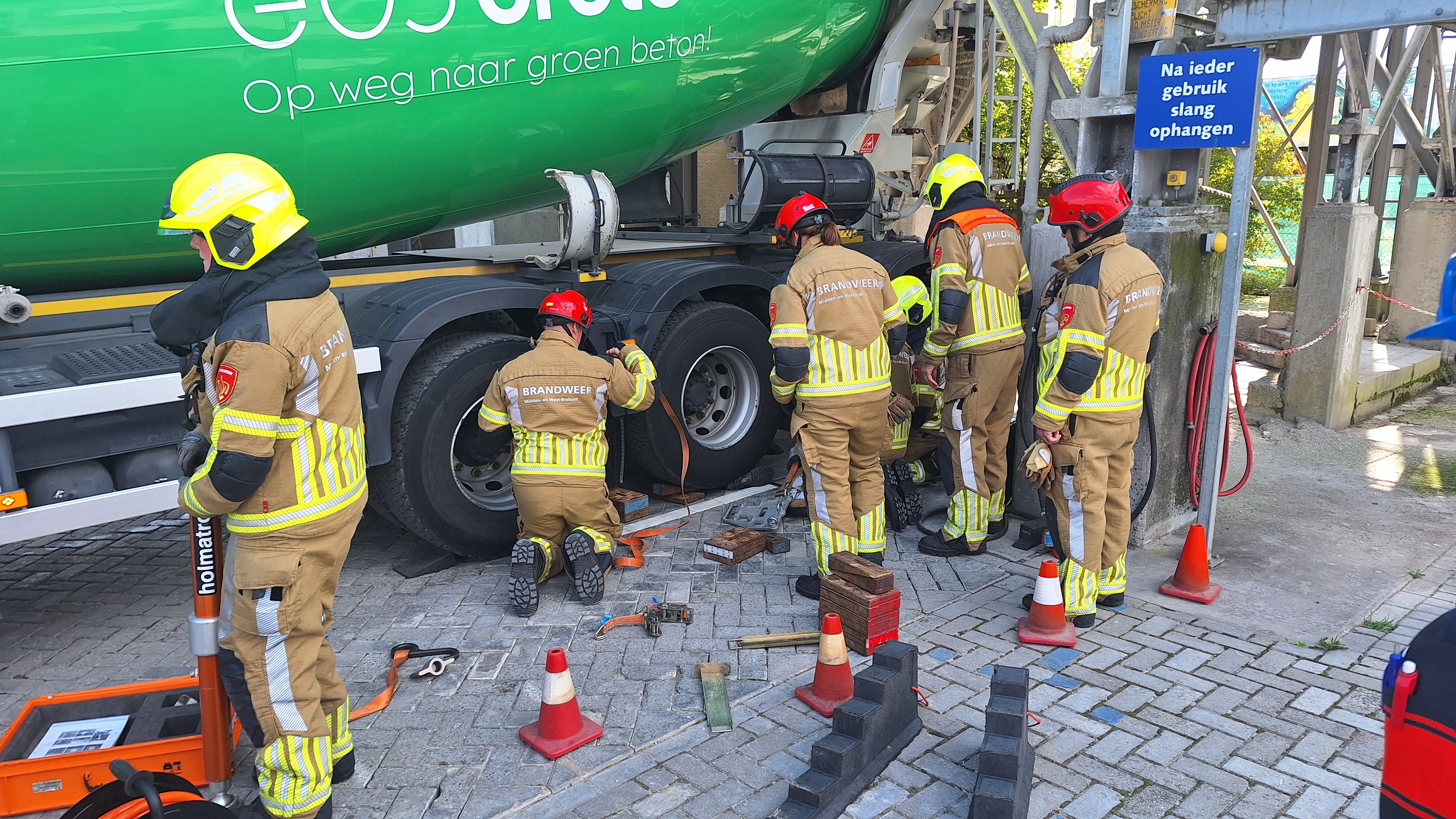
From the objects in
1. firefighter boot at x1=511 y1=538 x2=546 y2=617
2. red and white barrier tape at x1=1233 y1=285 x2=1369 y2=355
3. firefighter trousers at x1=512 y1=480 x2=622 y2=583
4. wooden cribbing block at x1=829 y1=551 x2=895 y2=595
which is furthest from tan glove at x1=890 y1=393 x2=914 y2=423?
red and white barrier tape at x1=1233 y1=285 x2=1369 y2=355

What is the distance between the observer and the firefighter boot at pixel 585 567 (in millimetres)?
4492

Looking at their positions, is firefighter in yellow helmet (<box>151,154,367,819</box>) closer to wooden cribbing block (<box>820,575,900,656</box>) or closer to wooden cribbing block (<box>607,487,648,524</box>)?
wooden cribbing block (<box>820,575,900,656</box>)

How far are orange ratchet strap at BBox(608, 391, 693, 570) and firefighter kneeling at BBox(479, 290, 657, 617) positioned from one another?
0.15 meters

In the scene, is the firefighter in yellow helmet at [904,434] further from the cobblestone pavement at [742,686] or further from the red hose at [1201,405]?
the red hose at [1201,405]

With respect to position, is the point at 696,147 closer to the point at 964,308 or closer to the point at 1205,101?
the point at 964,308

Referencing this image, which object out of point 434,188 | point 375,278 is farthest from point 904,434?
point 375,278

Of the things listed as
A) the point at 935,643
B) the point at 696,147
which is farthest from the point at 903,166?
the point at 935,643

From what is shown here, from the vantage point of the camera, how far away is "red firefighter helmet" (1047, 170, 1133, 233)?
162 inches

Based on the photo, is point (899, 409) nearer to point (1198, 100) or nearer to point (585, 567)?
point (585, 567)

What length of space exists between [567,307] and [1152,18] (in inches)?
121

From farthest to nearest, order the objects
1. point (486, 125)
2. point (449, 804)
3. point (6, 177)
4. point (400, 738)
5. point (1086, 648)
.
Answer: point (486, 125)
point (1086, 648)
point (6, 177)
point (400, 738)
point (449, 804)

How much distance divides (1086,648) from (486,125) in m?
3.58

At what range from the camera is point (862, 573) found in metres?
4.04

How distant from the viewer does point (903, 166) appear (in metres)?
7.28
